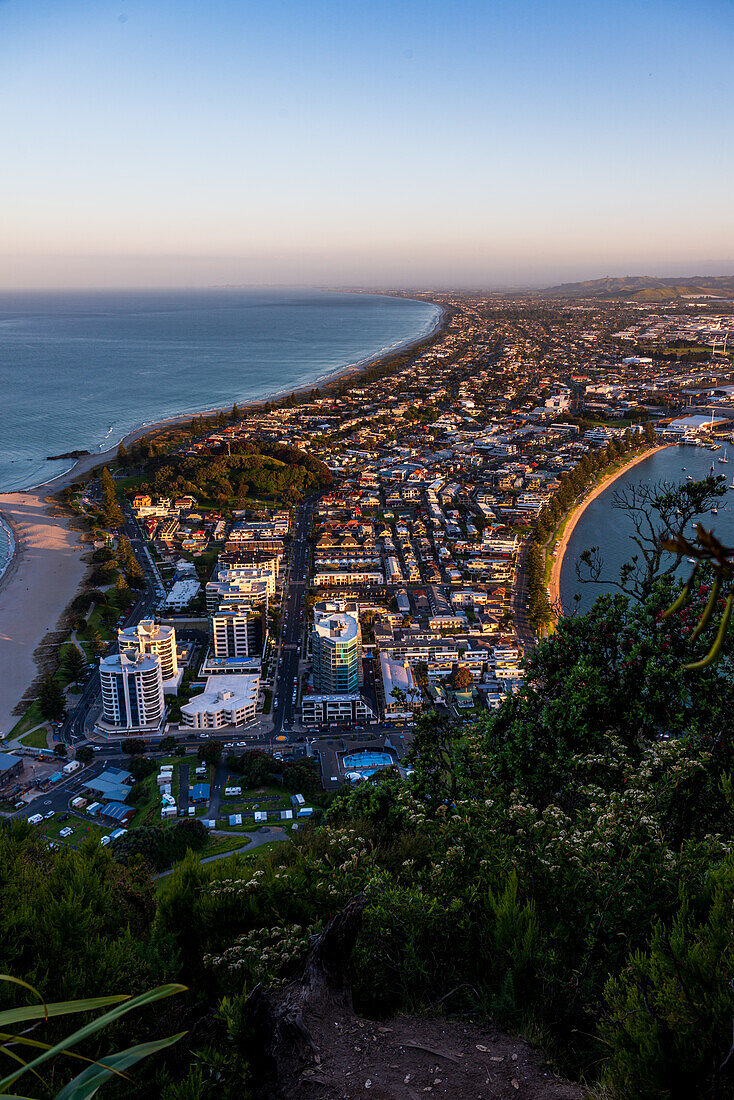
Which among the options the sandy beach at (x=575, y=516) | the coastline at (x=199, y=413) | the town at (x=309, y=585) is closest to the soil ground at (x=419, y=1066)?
the town at (x=309, y=585)

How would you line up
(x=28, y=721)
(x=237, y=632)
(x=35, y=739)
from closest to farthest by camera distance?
(x=35, y=739), (x=28, y=721), (x=237, y=632)

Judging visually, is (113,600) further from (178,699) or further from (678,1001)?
(678,1001)

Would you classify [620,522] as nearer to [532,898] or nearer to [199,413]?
[532,898]

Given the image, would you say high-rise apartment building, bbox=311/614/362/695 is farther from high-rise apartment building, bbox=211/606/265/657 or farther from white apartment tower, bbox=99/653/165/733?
white apartment tower, bbox=99/653/165/733

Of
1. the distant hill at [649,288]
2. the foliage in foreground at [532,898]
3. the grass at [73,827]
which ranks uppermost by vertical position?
the distant hill at [649,288]

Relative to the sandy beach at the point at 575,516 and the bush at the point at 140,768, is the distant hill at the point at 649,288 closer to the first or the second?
the sandy beach at the point at 575,516

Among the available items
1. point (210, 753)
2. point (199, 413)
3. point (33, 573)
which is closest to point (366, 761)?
point (210, 753)
